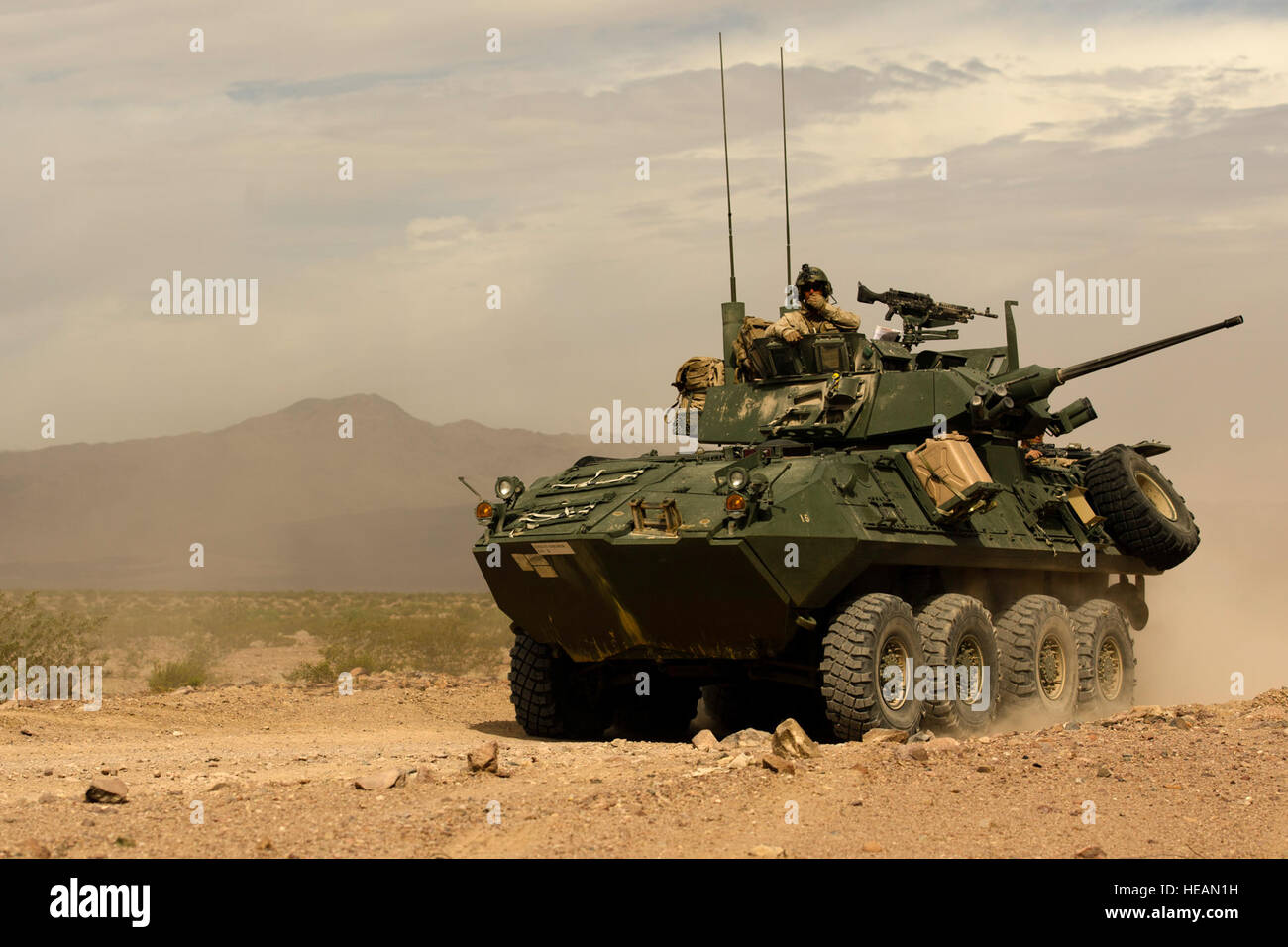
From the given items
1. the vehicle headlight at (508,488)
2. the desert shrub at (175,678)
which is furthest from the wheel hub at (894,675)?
the desert shrub at (175,678)

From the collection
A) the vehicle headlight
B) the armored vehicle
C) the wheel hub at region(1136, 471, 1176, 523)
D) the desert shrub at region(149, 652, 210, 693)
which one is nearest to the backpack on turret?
the armored vehicle

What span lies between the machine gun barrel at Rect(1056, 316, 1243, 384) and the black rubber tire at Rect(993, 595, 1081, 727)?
7.11ft

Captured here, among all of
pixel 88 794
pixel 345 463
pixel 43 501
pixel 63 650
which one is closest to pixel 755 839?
pixel 88 794

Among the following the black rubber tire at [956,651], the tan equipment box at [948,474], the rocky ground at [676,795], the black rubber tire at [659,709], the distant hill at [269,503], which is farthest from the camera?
the distant hill at [269,503]

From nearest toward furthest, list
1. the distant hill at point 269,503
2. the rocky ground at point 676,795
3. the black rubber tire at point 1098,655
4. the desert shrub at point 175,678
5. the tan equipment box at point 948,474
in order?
the rocky ground at point 676,795
the tan equipment box at point 948,474
the black rubber tire at point 1098,655
the desert shrub at point 175,678
the distant hill at point 269,503

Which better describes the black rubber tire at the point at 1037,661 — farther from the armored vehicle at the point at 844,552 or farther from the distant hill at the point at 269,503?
the distant hill at the point at 269,503

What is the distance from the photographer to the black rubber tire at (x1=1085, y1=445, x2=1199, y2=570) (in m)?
16.6

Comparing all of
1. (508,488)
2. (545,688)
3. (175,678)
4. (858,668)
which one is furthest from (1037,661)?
(175,678)

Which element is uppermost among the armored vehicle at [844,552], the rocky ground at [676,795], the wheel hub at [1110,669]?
the armored vehicle at [844,552]

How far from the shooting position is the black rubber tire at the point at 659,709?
49.0 ft

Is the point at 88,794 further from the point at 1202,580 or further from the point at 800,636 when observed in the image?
the point at 1202,580

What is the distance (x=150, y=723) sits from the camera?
1527 cm

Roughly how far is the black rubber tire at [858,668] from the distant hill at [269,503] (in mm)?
61178

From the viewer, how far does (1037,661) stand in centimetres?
1484
